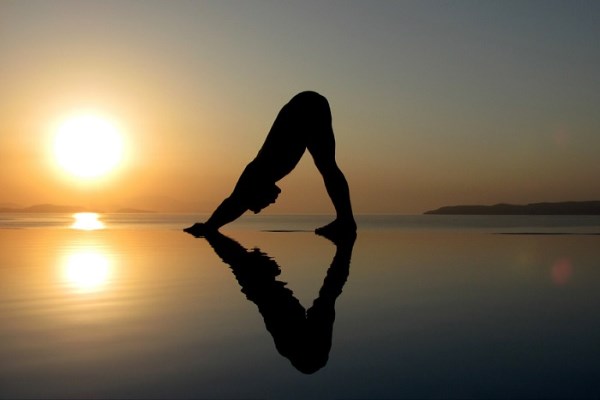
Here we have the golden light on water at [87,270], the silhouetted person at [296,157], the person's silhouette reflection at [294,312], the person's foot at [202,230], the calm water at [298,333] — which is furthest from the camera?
the person's foot at [202,230]

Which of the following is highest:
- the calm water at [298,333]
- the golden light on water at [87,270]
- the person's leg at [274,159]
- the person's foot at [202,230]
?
the person's leg at [274,159]

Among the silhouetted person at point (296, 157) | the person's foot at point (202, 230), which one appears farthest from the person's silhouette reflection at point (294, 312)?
the person's foot at point (202, 230)

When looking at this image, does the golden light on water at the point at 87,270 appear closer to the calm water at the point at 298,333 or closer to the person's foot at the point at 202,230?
the calm water at the point at 298,333

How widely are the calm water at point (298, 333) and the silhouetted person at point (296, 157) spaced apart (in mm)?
13588

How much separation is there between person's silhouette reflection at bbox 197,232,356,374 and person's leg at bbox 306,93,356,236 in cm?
1221

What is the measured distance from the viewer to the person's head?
25.2 m

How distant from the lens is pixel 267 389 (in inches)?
151

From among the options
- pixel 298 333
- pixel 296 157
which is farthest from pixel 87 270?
pixel 296 157

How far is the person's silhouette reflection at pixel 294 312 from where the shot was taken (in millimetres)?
4789

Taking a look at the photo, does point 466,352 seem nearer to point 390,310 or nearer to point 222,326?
point 390,310

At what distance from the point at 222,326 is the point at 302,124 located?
19.6 metres

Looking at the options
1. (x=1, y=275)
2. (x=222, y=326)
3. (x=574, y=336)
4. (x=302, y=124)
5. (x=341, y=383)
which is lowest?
(x=574, y=336)

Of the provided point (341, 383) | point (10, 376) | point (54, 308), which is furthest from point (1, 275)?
point (341, 383)

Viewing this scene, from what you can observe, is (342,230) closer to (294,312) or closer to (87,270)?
(87,270)
